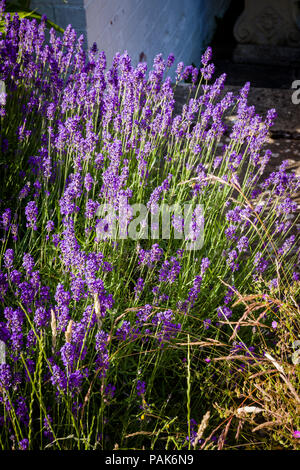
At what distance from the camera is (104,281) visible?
7.14ft

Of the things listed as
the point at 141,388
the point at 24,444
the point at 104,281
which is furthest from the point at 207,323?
the point at 24,444

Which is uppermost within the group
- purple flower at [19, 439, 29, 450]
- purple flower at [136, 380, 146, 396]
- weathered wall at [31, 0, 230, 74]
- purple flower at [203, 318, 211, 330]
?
weathered wall at [31, 0, 230, 74]

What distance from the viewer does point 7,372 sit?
145 cm

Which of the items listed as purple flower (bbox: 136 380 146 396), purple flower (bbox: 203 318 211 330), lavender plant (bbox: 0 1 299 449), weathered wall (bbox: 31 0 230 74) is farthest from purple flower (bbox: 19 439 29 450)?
weathered wall (bbox: 31 0 230 74)

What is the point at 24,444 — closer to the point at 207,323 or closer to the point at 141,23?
the point at 207,323

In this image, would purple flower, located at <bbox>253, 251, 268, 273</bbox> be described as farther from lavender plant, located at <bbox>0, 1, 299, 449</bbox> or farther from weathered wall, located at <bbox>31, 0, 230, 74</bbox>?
weathered wall, located at <bbox>31, 0, 230, 74</bbox>

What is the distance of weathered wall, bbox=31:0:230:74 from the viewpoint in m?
3.90

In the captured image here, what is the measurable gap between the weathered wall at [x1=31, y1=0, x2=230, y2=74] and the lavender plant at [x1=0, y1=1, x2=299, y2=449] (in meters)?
0.65

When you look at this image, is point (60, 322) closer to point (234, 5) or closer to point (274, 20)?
point (274, 20)

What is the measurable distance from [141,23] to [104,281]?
3363 mm

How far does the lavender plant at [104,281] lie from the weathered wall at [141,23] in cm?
65

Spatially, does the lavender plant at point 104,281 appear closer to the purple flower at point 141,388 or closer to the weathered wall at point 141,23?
the purple flower at point 141,388
